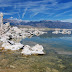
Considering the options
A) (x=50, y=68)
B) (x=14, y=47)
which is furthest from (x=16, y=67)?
(x=14, y=47)

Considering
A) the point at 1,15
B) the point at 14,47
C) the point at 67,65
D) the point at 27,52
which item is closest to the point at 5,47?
the point at 14,47

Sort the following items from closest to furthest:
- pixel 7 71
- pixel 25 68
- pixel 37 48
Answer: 1. pixel 7 71
2. pixel 25 68
3. pixel 37 48

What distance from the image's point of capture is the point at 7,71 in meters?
15.5

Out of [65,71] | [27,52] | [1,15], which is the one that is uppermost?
[1,15]

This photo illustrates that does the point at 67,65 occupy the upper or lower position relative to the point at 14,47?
lower

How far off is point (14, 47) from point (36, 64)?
12.7 metres

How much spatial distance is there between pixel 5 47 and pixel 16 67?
1431 centimetres

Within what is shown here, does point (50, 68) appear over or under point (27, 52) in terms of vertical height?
under

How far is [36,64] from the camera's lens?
18.5 metres

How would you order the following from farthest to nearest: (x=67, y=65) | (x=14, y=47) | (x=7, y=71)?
(x=14, y=47) < (x=67, y=65) < (x=7, y=71)

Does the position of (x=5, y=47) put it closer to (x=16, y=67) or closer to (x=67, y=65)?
(x=16, y=67)

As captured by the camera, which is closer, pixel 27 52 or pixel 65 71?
pixel 65 71

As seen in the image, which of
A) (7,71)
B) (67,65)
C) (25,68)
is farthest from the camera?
(67,65)

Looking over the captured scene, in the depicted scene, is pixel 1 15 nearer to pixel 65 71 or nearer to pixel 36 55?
pixel 36 55
